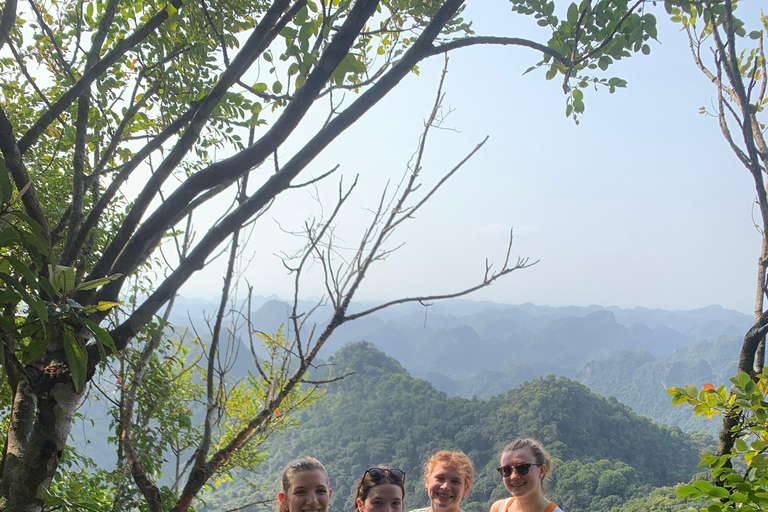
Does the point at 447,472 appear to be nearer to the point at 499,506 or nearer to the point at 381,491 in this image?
the point at 381,491

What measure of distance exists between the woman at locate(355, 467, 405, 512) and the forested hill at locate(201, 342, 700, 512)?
121 feet

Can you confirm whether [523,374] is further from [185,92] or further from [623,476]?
[185,92]

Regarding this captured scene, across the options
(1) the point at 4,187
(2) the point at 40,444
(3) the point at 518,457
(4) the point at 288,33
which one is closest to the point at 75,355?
(1) the point at 4,187

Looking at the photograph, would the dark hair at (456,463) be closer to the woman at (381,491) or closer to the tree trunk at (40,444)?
the woman at (381,491)

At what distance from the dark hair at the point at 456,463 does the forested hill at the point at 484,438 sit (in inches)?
1443

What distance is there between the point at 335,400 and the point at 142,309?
59.1m

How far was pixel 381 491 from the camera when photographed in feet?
5.95

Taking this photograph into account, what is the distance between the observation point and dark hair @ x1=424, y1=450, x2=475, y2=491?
213 centimetres

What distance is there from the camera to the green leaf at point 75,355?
35.6 inches

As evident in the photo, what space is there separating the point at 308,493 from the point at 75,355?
116 cm

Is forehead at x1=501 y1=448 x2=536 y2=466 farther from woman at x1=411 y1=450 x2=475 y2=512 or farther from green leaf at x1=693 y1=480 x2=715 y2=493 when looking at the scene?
green leaf at x1=693 y1=480 x2=715 y2=493

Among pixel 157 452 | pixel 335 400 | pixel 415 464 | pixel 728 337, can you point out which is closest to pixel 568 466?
pixel 415 464

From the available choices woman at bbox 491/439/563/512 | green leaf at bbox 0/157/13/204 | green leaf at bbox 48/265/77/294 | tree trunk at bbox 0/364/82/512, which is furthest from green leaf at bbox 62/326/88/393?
woman at bbox 491/439/563/512

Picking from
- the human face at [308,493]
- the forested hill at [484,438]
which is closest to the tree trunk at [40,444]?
the human face at [308,493]
